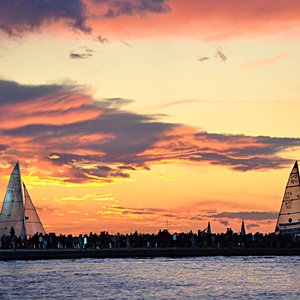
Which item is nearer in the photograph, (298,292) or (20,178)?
(298,292)

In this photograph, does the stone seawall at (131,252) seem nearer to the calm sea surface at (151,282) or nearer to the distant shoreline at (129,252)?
the distant shoreline at (129,252)

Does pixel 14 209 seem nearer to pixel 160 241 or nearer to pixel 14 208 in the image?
pixel 14 208

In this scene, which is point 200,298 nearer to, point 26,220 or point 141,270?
point 141,270

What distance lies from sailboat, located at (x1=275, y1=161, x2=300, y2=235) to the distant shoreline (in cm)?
1359

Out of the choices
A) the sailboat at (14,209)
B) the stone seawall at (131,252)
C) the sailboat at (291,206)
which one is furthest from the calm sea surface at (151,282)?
the sailboat at (291,206)

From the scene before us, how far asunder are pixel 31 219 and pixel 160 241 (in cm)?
2136

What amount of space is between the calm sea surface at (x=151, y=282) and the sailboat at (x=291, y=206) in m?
30.6

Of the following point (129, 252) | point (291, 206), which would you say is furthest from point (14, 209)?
point (291, 206)

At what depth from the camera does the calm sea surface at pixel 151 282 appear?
242 feet

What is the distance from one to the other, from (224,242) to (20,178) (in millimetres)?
34504

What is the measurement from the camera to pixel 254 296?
73125 millimetres

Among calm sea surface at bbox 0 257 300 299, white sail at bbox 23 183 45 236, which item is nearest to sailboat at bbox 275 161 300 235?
calm sea surface at bbox 0 257 300 299

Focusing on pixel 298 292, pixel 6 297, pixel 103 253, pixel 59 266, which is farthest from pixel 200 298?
pixel 103 253

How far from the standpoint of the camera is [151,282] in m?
86.7
